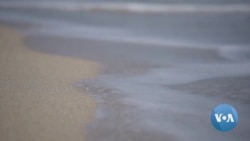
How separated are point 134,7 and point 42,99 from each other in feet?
18.4

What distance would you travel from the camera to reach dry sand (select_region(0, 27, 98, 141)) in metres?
2.21

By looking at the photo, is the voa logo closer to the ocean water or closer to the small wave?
the ocean water

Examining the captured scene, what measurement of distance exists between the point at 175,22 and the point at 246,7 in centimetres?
167

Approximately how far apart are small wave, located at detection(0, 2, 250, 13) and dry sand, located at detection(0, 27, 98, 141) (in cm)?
405

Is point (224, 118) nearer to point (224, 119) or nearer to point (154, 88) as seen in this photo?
point (224, 119)

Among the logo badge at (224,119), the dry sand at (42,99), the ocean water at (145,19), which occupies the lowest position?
the logo badge at (224,119)

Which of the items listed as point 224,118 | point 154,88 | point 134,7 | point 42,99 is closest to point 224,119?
point 224,118

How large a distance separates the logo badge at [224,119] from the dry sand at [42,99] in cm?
75

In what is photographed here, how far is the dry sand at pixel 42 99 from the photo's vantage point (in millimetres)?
2215

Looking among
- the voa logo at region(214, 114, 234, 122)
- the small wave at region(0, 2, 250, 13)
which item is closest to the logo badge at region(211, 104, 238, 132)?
the voa logo at region(214, 114, 234, 122)

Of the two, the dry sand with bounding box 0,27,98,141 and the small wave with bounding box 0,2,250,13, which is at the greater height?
the small wave with bounding box 0,2,250,13

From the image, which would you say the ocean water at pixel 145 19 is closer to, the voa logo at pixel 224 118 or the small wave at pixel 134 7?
the small wave at pixel 134 7

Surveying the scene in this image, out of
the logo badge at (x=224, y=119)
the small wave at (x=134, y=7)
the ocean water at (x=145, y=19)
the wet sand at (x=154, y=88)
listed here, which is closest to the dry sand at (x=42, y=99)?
the wet sand at (x=154, y=88)

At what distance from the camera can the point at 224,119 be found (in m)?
2.24
